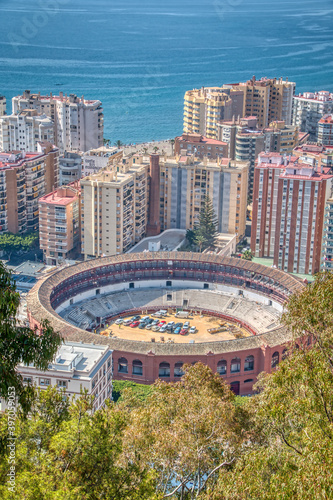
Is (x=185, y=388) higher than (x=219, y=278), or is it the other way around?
(x=185, y=388)

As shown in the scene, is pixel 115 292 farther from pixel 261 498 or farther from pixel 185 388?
pixel 261 498

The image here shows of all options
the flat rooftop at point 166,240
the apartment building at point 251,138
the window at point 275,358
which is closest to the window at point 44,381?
the window at point 275,358

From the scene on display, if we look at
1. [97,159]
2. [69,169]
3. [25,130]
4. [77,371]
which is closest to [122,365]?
[77,371]

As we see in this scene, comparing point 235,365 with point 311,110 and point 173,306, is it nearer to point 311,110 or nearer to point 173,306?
point 173,306

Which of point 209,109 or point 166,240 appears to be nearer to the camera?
point 166,240

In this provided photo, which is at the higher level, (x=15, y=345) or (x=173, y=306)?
(x=15, y=345)

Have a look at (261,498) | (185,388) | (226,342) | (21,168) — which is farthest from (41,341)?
(21,168)

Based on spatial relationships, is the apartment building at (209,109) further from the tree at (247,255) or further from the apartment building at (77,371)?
the apartment building at (77,371)

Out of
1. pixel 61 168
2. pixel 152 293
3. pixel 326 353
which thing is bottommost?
pixel 152 293
